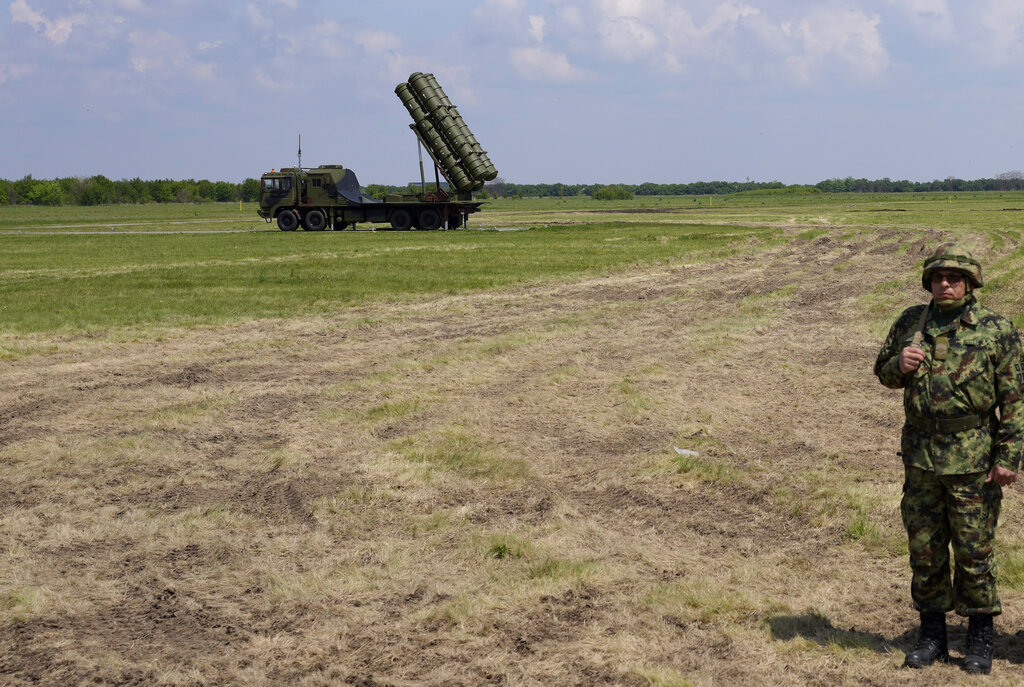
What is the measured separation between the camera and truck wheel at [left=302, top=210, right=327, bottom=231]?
4631 centimetres

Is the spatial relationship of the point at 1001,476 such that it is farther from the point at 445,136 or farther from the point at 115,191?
the point at 115,191

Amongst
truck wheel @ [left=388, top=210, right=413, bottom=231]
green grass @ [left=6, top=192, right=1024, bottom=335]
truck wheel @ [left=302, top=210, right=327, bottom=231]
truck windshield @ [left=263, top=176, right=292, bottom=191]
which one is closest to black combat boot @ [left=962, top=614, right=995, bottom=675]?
green grass @ [left=6, top=192, right=1024, bottom=335]

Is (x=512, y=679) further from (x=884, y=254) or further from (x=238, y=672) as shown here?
(x=884, y=254)

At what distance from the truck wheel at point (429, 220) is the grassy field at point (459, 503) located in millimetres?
28818

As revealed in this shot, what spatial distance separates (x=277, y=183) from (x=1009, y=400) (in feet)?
147

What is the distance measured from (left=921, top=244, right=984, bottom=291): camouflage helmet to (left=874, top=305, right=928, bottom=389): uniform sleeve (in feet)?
0.72

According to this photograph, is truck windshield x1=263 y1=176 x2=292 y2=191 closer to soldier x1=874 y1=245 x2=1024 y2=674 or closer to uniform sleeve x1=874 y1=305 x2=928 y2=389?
uniform sleeve x1=874 y1=305 x2=928 y2=389

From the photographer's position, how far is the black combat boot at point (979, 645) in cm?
452

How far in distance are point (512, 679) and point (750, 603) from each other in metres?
1.48

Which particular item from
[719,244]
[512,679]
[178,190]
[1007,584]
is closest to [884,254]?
[719,244]

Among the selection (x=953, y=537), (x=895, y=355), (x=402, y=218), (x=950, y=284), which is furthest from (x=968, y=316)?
(x=402, y=218)

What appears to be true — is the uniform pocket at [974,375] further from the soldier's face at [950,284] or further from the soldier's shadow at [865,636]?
the soldier's shadow at [865,636]

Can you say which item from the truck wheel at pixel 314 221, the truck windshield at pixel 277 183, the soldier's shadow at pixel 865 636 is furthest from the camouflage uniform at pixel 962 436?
the truck windshield at pixel 277 183

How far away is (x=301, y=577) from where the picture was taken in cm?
577
